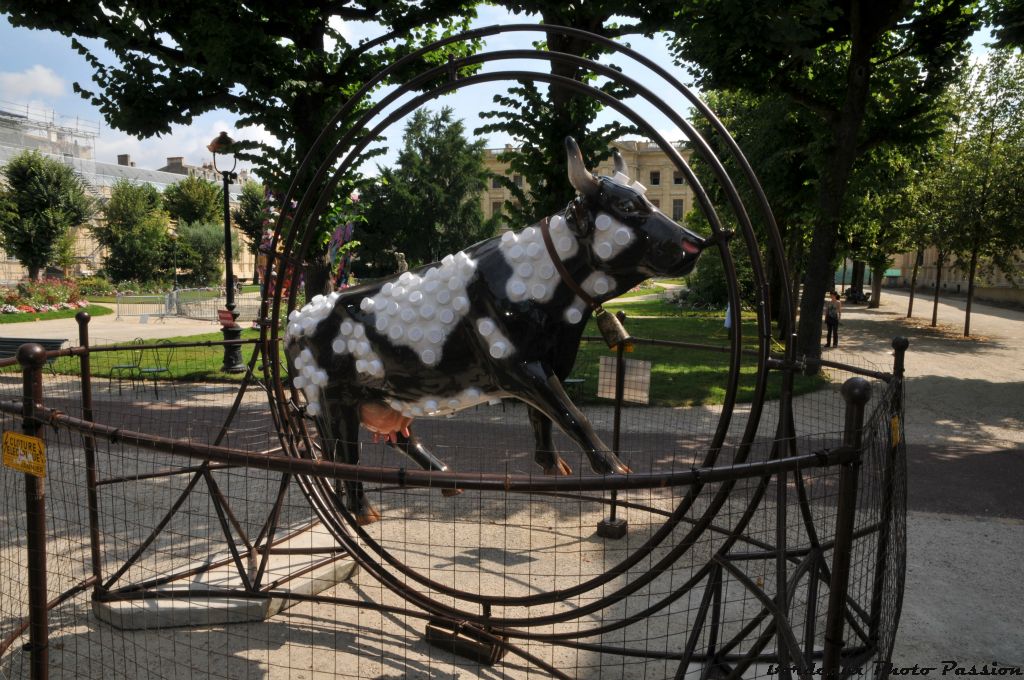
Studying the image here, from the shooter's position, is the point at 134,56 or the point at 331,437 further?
the point at 134,56

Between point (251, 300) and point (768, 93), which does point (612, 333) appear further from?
point (251, 300)

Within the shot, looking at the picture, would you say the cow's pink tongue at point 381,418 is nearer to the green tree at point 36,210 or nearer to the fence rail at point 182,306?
the fence rail at point 182,306

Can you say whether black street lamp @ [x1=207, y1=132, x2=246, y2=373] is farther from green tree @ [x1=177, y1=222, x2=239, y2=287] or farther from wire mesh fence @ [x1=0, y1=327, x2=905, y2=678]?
green tree @ [x1=177, y1=222, x2=239, y2=287]

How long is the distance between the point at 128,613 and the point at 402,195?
3364 cm

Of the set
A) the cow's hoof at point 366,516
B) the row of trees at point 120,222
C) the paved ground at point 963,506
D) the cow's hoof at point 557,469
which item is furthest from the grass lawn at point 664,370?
the row of trees at point 120,222

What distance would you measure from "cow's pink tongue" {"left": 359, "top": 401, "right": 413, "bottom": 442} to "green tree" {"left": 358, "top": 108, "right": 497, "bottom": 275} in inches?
1225

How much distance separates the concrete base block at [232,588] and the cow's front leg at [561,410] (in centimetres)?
209

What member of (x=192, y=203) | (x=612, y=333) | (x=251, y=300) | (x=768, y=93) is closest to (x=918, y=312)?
(x=768, y=93)

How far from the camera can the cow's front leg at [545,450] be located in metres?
4.07

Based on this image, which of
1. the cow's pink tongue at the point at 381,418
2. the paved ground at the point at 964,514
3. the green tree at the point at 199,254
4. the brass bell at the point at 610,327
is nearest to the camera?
the brass bell at the point at 610,327

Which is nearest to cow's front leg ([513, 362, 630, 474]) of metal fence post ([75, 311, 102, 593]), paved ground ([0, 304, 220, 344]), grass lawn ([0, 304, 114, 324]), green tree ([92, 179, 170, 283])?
metal fence post ([75, 311, 102, 593])

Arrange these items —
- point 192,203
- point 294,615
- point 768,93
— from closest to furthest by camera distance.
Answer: point 294,615
point 768,93
point 192,203

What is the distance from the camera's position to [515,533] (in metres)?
6.03

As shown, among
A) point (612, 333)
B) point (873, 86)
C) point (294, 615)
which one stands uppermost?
point (873, 86)
